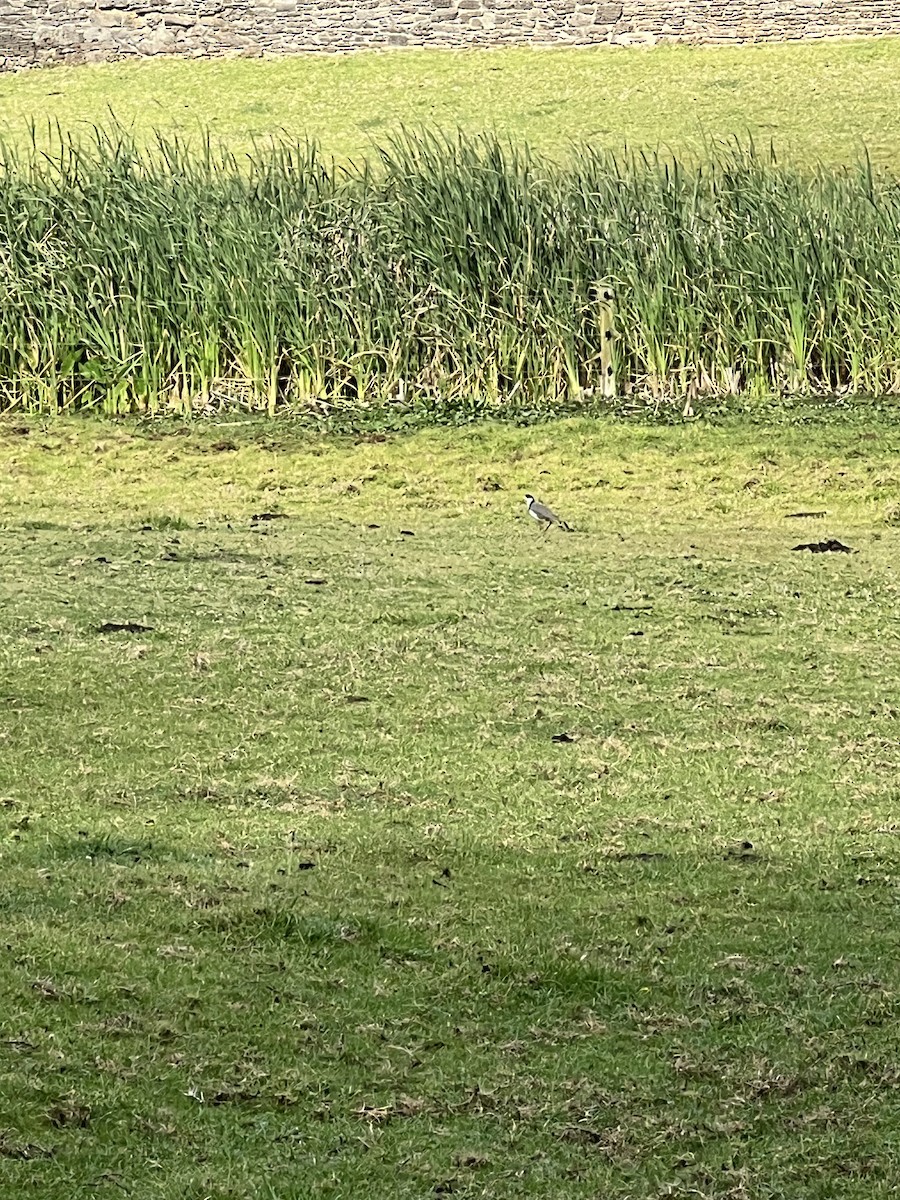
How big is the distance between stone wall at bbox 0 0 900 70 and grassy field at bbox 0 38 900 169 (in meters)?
0.63

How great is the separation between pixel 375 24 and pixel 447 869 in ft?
79.8

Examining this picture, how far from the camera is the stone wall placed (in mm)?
26047

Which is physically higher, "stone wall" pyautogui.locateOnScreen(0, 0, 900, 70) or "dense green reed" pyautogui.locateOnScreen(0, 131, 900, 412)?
"stone wall" pyautogui.locateOnScreen(0, 0, 900, 70)

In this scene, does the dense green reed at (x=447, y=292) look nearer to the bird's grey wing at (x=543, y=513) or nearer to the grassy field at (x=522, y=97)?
the bird's grey wing at (x=543, y=513)

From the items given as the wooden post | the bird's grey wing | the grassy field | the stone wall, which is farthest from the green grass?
the stone wall

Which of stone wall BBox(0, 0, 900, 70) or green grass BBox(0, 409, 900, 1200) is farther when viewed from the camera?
stone wall BBox(0, 0, 900, 70)

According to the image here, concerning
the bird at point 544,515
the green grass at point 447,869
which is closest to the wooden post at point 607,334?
the bird at point 544,515

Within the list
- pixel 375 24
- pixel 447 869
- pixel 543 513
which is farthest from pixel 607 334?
pixel 375 24

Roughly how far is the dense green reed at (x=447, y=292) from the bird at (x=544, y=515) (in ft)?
9.17

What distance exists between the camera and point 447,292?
37.9 feet

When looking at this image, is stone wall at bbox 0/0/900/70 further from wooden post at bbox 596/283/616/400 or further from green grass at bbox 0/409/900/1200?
green grass at bbox 0/409/900/1200

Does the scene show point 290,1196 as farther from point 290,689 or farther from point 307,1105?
point 290,689

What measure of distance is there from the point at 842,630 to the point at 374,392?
5965 millimetres

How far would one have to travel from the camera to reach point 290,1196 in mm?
2656
